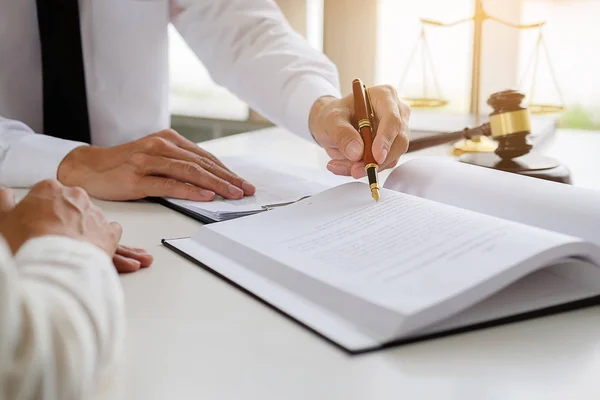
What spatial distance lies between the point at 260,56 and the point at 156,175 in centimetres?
53

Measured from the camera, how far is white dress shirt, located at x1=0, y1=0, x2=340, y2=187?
4.78ft

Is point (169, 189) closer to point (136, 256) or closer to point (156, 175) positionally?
point (156, 175)

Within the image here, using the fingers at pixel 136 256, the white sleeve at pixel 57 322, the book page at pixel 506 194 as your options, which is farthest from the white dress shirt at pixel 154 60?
the white sleeve at pixel 57 322

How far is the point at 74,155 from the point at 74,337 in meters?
0.76

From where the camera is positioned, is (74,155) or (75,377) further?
(74,155)

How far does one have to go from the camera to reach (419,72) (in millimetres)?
2436

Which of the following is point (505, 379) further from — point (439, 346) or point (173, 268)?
point (173, 268)

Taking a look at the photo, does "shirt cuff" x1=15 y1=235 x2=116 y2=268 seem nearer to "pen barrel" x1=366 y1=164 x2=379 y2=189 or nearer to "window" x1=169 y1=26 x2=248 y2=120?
"pen barrel" x1=366 y1=164 x2=379 y2=189

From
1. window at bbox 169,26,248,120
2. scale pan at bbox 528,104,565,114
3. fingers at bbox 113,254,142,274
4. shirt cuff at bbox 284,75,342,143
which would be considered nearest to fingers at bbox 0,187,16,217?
fingers at bbox 113,254,142,274

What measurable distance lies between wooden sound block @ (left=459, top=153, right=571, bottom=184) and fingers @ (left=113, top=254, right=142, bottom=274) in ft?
2.08

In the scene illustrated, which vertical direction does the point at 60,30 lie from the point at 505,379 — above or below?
above

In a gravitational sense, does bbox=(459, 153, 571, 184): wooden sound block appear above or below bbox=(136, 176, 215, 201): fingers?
above

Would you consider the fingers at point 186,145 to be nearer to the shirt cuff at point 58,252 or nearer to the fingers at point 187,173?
the fingers at point 187,173

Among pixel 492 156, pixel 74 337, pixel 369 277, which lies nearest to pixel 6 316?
pixel 74 337
